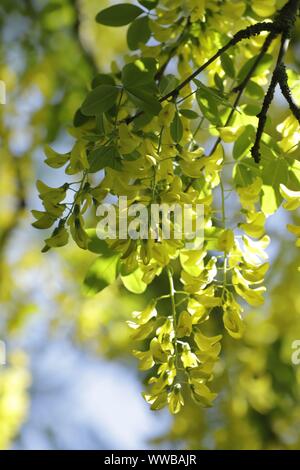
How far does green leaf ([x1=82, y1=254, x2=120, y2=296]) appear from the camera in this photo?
1056mm

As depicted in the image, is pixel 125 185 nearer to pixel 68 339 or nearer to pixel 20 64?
pixel 20 64

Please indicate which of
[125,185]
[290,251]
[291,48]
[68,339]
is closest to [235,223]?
[125,185]

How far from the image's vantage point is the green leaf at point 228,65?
1003mm

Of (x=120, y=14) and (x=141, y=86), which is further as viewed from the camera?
(x=120, y=14)

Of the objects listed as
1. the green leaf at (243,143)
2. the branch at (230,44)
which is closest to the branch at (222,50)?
the branch at (230,44)

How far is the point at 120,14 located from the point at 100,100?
287 mm

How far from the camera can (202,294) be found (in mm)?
855

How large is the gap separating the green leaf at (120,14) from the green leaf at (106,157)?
35 cm

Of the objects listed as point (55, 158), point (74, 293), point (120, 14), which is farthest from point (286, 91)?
point (74, 293)

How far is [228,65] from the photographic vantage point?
3.37 feet

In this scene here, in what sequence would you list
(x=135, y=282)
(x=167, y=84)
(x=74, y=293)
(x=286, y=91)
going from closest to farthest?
1. (x=286, y=91)
2. (x=167, y=84)
3. (x=135, y=282)
4. (x=74, y=293)

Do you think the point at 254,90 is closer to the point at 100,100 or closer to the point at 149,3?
the point at 149,3

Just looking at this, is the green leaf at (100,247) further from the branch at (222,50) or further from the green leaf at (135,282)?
the branch at (222,50)

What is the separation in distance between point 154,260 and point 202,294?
73mm
